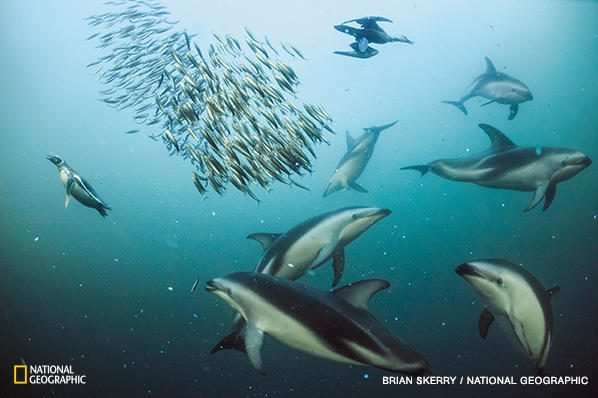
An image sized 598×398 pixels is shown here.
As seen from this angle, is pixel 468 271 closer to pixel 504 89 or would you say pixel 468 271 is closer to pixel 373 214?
pixel 373 214

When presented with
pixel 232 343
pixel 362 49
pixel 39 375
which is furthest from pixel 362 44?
pixel 39 375

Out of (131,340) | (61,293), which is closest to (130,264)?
(61,293)

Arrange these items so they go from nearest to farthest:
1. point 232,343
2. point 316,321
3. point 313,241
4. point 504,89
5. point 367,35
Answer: point 316,321, point 232,343, point 313,241, point 367,35, point 504,89

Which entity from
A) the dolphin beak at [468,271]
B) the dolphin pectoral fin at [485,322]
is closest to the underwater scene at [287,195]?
the dolphin beak at [468,271]

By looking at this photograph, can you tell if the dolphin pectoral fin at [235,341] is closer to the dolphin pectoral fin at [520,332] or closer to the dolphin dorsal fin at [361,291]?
the dolphin dorsal fin at [361,291]

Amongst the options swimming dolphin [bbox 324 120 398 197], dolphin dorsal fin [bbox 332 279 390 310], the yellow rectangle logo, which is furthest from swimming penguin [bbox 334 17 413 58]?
the yellow rectangle logo

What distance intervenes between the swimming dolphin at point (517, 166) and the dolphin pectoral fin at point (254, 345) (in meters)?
2.93

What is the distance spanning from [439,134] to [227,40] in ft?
110

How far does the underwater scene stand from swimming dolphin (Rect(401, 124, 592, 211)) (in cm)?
3

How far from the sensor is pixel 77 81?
15.2 metres

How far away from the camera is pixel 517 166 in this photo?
14.4 feet

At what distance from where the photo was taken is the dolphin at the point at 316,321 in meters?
2.84

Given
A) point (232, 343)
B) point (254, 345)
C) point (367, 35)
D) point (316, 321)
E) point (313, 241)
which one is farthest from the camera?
point (367, 35)

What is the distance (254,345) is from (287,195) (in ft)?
118
